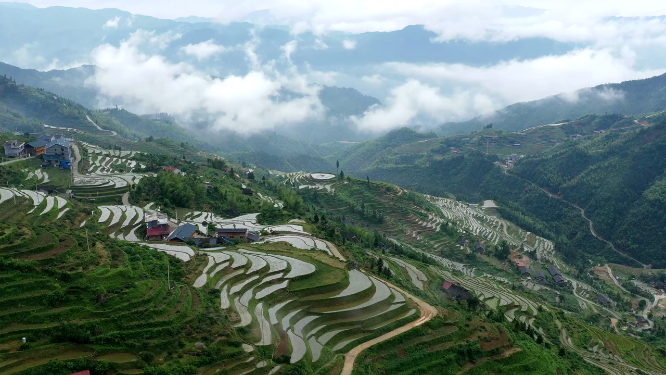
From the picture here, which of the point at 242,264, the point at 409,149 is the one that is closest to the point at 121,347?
the point at 242,264

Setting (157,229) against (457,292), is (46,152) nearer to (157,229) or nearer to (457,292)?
(157,229)

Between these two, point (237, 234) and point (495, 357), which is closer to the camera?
point (495, 357)

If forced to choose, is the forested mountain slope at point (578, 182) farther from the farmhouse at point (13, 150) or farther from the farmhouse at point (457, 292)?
the farmhouse at point (13, 150)

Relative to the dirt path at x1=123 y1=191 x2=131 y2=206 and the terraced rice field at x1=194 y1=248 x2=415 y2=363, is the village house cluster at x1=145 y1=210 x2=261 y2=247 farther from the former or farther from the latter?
the terraced rice field at x1=194 y1=248 x2=415 y2=363

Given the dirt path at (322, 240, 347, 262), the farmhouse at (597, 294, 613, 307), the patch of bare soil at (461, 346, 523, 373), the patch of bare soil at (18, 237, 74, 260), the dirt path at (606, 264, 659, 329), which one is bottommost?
the dirt path at (606, 264, 659, 329)

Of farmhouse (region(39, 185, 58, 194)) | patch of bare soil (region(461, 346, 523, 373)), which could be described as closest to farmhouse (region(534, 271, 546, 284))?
patch of bare soil (region(461, 346, 523, 373))

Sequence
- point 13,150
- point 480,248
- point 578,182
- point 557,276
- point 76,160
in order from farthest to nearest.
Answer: point 578,182
point 480,248
point 557,276
point 76,160
point 13,150

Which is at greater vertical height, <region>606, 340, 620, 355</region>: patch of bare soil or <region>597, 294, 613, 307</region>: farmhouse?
<region>606, 340, 620, 355</region>: patch of bare soil

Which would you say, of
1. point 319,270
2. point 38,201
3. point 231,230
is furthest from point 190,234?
point 319,270
